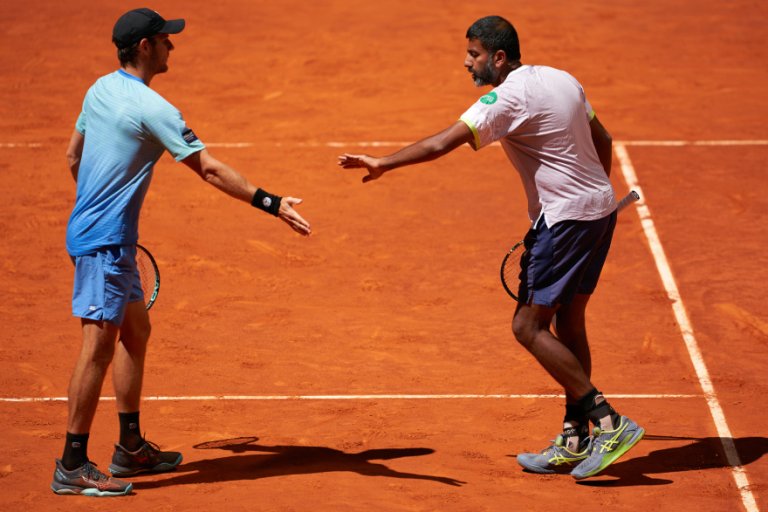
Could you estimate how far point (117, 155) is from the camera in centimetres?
666

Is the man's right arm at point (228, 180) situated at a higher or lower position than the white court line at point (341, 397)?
higher

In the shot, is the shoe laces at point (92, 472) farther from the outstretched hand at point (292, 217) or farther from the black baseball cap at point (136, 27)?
the black baseball cap at point (136, 27)

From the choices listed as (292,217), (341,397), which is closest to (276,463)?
(341,397)

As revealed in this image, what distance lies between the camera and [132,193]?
6.70 m

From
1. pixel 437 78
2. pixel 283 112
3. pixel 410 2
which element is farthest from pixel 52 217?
pixel 410 2

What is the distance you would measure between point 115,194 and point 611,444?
9.77ft

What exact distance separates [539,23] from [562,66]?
1842 mm

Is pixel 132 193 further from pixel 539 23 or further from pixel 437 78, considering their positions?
pixel 539 23

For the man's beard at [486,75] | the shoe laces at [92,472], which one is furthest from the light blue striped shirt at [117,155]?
the man's beard at [486,75]

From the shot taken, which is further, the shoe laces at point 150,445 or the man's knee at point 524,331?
the shoe laces at point 150,445

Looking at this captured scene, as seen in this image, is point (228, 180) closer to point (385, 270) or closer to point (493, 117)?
point (493, 117)

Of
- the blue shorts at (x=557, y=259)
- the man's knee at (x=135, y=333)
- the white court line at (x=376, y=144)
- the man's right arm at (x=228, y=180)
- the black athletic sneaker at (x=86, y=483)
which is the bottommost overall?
the black athletic sneaker at (x=86, y=483)

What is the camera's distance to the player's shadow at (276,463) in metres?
7.15

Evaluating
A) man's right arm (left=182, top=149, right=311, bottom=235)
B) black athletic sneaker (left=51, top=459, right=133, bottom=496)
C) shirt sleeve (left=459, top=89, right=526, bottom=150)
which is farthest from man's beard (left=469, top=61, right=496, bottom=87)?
black athletic sneaker (left=51, top=459, right=133, bottom=496)
